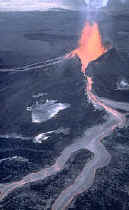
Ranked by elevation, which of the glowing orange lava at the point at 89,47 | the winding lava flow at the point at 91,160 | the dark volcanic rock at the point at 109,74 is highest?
the glowing orange lava at the point at 89,47

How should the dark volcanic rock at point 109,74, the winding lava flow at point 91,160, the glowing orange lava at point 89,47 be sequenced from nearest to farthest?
the winding lava flow at point 91,160 → the dark volcanic rock at point 109,74 → the glowing orange lava at point 89,47

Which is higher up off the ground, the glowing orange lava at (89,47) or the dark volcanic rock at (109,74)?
the glowing orange lava at (89,47)

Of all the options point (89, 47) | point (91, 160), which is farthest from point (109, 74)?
point (91, 160)

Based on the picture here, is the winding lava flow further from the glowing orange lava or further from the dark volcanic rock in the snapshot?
the glowing orange lava

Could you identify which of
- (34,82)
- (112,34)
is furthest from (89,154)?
(112,34)

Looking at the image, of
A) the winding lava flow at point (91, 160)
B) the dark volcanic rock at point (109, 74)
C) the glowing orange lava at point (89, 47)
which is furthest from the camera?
the glowing orange lava at point (89, 47)

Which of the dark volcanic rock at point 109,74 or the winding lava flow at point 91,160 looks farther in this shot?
the dark volcanic rock at point 109,74

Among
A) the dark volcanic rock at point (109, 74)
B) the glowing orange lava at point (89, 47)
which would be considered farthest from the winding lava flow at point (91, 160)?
the glowing orange lava at point (89, 47)

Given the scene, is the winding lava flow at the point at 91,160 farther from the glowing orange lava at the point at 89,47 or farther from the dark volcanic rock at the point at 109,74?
the glowing orange lava at the point at 89,47

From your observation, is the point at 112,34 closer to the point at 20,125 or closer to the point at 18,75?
the point at 18,75
